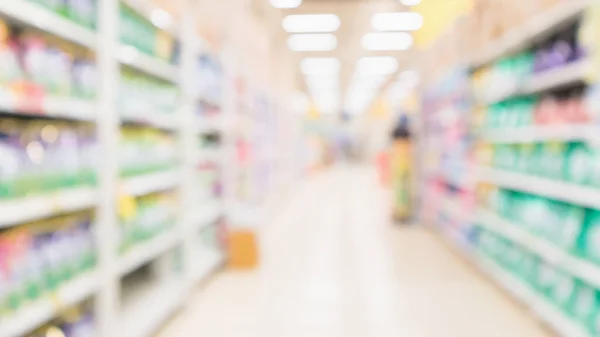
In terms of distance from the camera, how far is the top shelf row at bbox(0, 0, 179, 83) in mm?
1717

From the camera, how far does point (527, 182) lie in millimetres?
3529

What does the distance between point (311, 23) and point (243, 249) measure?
7.09 meters

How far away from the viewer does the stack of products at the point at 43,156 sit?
5.88ft

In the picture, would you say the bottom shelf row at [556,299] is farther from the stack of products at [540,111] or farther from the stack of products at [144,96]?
the stack of products at [144,96]

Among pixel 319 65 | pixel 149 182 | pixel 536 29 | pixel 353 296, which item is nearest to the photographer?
pixel 149 182

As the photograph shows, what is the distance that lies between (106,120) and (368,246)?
12.0 feet

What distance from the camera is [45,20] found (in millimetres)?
1863

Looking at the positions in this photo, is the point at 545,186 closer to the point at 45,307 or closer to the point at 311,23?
the point at 45,307

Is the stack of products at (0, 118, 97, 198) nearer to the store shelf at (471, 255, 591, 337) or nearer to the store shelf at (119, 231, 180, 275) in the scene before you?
the store shelf at (119, 231, 180, 275)

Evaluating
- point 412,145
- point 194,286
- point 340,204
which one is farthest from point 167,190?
point 340,204

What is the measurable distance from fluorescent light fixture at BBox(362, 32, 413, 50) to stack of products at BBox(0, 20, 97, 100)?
30.5ft

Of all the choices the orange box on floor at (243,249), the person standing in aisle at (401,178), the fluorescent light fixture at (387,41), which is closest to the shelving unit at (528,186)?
the orange box on floor at (243,249)

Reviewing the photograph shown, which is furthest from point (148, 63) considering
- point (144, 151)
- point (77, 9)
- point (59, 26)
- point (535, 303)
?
point (535, 303)

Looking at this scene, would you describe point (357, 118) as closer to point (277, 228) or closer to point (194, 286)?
point (277, 228)
